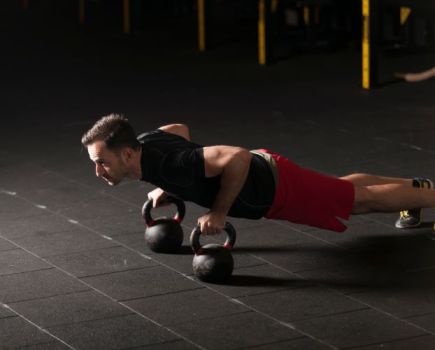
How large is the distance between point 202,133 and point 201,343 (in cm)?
417

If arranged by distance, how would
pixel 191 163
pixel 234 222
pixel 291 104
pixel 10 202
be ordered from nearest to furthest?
pixel 191 163 < pixel 234 222 < pixel 10 202 < pixel 291 104

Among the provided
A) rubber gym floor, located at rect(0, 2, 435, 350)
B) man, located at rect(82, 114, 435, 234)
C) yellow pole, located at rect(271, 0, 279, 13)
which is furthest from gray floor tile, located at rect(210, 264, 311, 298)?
yellow pole, located at rect(271, 0, 279, 13)

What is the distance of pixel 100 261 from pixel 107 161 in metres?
0.71

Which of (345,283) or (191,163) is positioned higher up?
(191,163)

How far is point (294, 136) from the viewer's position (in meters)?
8.45

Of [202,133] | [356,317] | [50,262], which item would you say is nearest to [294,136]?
[202,133]

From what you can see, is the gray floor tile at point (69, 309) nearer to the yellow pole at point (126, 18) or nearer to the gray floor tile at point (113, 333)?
the gray floor tile at point (113, 333)

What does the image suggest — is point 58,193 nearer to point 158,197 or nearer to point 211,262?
point 158,197

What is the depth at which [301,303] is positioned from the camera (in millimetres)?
5020

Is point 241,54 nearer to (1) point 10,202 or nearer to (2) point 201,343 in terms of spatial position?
(1) point 10,202

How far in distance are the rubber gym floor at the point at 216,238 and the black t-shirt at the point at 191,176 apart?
0.36 meters

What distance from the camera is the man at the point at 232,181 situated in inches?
204

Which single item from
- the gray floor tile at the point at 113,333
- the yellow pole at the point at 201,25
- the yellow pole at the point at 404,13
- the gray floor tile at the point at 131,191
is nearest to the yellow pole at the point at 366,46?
the yellow pole at the point at 404,13

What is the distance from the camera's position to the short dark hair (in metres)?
5.16
